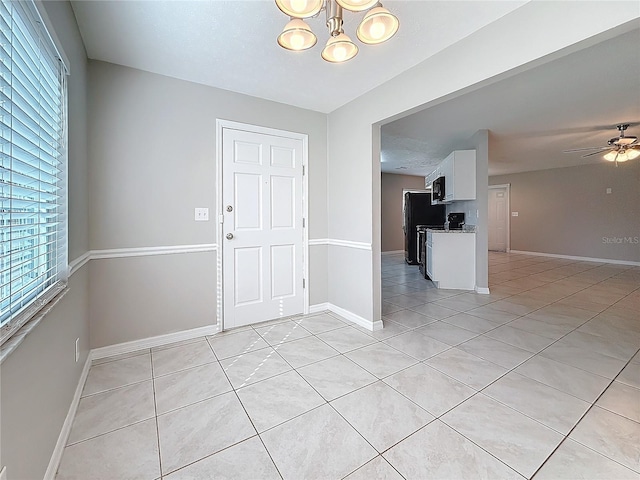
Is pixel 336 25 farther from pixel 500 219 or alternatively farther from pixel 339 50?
pixel 500 219

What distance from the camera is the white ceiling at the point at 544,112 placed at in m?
2.58

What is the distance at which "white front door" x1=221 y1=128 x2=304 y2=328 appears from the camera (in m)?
2.88

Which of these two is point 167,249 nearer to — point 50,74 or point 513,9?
point 50,74

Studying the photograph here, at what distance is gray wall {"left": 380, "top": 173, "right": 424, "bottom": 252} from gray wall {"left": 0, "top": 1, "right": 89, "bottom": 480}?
7.29 m

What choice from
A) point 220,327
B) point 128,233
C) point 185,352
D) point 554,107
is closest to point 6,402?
point 185,352

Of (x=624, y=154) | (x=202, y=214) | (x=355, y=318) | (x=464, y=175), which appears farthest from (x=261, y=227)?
(x=624, y=154)

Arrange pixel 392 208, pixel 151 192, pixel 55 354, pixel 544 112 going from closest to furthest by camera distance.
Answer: pixel 55 354 < pixel 151 192 < pixel 544 112 < pixel 392 208

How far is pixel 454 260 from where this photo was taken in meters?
4.57

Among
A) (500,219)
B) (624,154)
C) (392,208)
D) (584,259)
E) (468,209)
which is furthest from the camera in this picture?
(500,219)

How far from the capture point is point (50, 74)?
1.38 meters

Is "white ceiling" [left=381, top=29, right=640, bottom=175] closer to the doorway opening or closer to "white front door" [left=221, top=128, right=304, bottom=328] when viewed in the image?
"white front door" [left=221, top=128, right=304, bottom=328]

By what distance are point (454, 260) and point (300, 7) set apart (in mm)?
4226

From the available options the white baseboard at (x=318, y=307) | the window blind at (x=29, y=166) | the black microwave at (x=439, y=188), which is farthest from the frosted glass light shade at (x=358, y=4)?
the black microwave at (x=439, y=188)

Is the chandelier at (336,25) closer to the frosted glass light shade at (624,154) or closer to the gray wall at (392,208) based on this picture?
the frosted glass light shade at (624,154)
